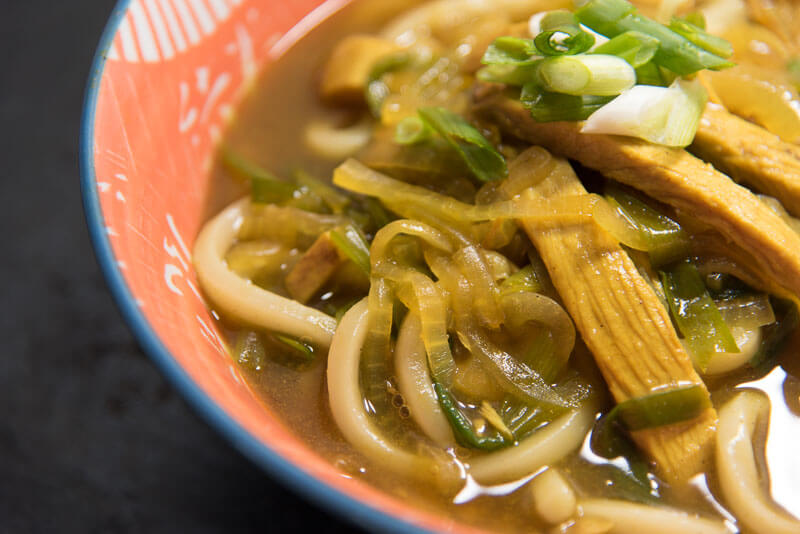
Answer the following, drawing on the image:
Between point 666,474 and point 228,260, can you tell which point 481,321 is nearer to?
point 666,474

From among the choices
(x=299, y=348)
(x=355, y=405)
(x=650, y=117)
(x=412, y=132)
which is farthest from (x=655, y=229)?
(x=299, y=348)

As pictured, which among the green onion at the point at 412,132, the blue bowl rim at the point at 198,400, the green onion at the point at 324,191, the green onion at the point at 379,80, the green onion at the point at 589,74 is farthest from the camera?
the green onion at the point at 379,80

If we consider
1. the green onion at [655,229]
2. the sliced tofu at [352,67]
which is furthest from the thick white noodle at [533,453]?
the sliced tofu at [352,67]

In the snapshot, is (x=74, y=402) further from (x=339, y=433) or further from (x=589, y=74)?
(x=589, y=74)

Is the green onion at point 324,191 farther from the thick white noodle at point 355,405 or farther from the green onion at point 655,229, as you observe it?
the green onion at point 655,229

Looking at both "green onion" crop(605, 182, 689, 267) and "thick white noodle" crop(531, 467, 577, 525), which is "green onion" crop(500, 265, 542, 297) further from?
"thick white noodle" crop(531, 467, 577, 525)
